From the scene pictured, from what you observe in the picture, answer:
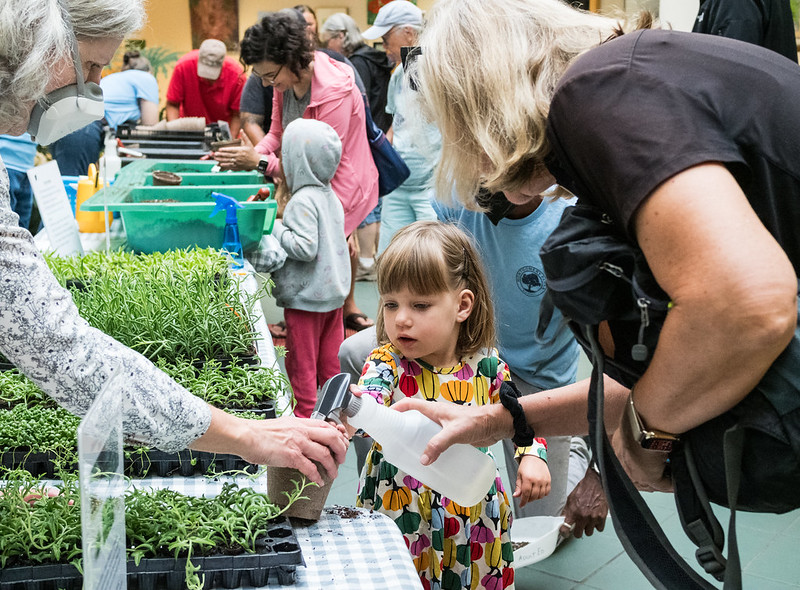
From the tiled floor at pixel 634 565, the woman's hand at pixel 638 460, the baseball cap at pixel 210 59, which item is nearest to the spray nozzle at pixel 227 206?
the tiled floor at pixel 634 565

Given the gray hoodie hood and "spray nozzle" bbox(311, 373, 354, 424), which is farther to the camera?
the gray hoodie hood

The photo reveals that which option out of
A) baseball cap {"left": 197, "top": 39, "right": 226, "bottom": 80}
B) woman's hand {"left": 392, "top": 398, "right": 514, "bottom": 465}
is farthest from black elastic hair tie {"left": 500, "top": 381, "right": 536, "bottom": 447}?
baseball cap {"left": 197, "top": 39, "right": 226, "bottom": 80}

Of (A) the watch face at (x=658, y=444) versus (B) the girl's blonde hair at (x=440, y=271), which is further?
(B) the girl's blonde hair at (x=440, y=271)

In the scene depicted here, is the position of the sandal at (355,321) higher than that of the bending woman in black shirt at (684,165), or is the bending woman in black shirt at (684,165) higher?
the bending woman in black shirt at (684,165)

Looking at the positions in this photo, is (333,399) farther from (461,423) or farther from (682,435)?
(682,435)

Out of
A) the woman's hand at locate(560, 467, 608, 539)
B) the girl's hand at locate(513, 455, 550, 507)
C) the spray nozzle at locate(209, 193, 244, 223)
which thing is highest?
the spray nozzle at locate(209, 193, 244, 223)

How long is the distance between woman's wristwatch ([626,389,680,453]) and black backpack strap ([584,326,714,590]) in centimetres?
5

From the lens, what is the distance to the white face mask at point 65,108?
4.73ft

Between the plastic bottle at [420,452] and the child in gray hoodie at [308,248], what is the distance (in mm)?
1901

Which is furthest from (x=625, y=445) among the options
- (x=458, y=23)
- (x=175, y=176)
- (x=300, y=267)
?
(x=175, y=176)

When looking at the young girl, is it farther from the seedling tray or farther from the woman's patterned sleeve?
the woman's patterned sleeve

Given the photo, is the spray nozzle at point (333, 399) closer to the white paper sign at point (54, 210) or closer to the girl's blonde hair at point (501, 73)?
the girl's blonde hair at point (501, 73)

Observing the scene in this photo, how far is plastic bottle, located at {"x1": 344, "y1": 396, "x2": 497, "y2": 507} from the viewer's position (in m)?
1.53

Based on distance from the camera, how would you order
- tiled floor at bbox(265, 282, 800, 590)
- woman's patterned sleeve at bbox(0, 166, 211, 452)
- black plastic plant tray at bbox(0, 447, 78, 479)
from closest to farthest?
1. woman's patterned sleeve at bbox(0, 166, 211, 452)
2. black plastic plant tray at bbox(0, 447, 78, 479)
3. tiled floor at bbox(265, 282, 800, 590)
